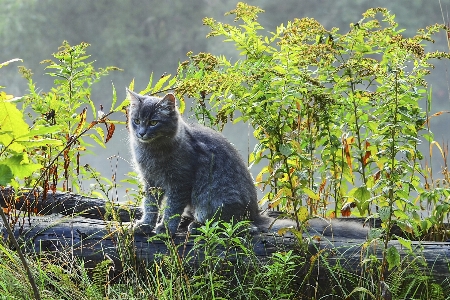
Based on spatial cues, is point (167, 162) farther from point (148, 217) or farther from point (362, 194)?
point (362, 194)

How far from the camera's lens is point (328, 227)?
2.66m

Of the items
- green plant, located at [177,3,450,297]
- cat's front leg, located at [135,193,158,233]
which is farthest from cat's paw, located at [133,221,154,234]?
green plant, located at [177,3,450,297]

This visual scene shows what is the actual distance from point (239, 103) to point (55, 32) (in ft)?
34.7

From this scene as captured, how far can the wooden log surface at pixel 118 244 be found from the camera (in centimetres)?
243

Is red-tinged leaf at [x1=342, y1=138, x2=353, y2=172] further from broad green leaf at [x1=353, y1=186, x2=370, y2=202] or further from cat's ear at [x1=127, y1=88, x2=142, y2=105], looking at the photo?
cat's ear at [x1=127, y1=88, x2=142, y2=105]

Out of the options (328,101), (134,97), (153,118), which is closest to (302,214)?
(328,101)

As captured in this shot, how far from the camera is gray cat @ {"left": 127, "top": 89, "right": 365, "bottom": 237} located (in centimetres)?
283

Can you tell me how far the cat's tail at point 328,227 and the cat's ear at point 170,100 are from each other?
28.3 inches

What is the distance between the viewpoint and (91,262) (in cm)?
253

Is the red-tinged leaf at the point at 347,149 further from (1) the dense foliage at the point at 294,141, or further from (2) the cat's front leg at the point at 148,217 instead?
(2) the cat's front leg at the point at 148,217

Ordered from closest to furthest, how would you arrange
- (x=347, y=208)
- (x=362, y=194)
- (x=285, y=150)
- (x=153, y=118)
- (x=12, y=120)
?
(x=12, y=120)
(x=285, y=150)
(x=362, y=194)
(x=153, y=118)
(x=347, y=208)

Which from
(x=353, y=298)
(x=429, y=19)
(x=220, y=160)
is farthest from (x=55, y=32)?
(x=353, y=298)

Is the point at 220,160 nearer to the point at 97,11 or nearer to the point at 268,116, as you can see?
the point at 268,116

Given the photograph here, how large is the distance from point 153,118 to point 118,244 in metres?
0.77
